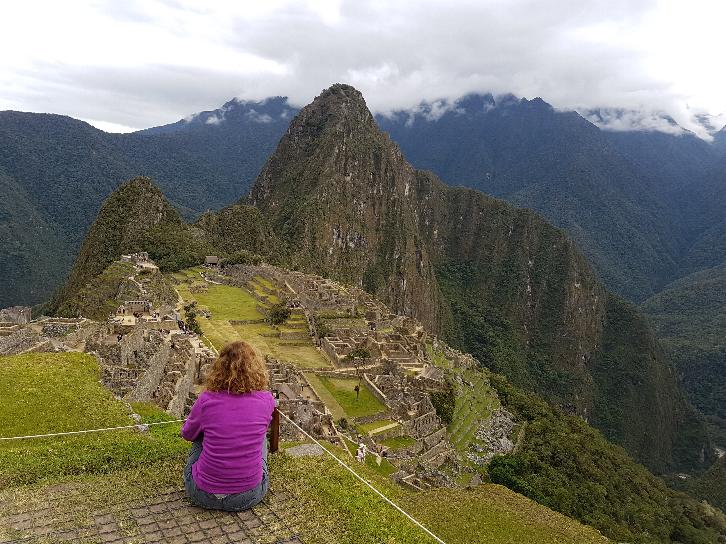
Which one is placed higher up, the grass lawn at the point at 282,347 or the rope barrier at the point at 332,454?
the rope barrier at the point at 332,454

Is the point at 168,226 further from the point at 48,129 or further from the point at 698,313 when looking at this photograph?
the point at 698,313

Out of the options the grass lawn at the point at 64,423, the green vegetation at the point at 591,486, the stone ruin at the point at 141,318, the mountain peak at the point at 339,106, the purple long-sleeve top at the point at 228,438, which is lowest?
the green vegetation at the point at 591,486

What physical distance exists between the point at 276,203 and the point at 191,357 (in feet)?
390

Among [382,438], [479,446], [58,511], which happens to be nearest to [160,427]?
[58,511]

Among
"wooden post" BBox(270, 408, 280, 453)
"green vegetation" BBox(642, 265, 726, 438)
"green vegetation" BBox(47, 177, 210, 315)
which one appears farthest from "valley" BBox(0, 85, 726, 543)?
"green vegetation" BBox(642, 265, 726, 438)

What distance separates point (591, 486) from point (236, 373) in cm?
3756

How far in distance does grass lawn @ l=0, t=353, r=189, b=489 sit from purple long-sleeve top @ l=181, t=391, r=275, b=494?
1.90 meters

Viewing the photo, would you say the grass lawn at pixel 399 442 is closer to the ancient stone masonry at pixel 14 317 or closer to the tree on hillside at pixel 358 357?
the tree on hillside at pixel 358 357

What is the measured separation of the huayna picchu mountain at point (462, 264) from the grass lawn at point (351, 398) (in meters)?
55.7

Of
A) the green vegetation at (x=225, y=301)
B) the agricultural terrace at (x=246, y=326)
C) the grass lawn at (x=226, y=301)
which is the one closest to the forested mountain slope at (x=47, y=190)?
the green vegetation at (x=225, y=301)

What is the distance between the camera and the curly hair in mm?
6777

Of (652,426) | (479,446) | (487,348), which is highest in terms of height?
(479,446)

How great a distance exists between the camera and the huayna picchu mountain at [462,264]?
11675 cm

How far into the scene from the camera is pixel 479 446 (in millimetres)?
34375
